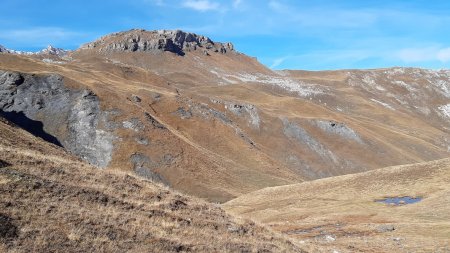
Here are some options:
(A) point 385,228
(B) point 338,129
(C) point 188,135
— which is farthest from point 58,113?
(B) point 338,129

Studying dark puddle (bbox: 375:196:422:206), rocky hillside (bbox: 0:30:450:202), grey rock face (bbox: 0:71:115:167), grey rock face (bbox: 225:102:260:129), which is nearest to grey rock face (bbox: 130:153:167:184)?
rocky hillside (bbox: 0:30:450:202)

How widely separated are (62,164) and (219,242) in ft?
34.6

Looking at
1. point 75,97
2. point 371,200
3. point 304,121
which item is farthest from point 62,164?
point 304,121

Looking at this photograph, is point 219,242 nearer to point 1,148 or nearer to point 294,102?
point 1,148

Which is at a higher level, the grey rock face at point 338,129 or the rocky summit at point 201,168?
the grey rock face at point 338,129

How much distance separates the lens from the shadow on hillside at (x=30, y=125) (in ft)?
302

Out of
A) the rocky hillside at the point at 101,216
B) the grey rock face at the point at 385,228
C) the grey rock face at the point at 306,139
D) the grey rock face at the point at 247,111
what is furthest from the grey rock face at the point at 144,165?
the rocky hillside at the point at 101,216

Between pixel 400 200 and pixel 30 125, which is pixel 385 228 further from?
pixel 30 125

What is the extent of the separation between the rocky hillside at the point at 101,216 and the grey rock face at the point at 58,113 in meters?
67.4

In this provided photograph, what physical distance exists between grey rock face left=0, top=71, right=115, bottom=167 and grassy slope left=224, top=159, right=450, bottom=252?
37633 mm

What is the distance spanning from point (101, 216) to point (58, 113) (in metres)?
85.7

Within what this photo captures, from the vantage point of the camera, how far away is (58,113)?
3900 inches

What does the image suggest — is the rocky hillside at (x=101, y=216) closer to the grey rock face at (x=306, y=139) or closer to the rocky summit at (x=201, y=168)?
the rocky summit at (x=201, y=168)

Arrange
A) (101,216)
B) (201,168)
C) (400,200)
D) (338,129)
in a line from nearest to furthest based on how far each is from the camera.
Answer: (101,216) < (400,200) < (201,168) < (338,129)
